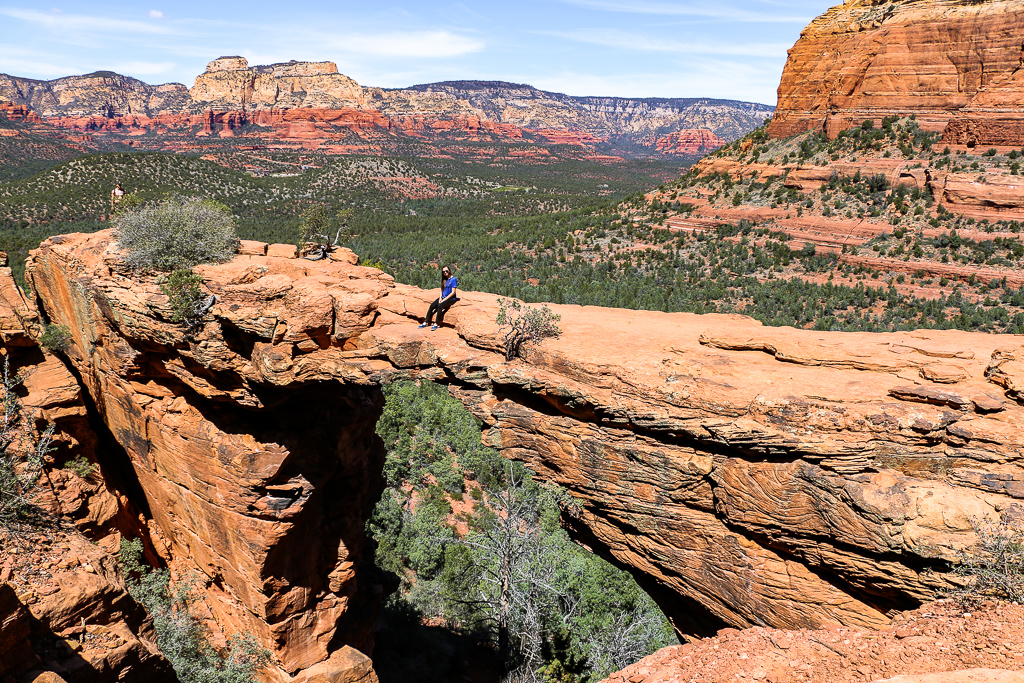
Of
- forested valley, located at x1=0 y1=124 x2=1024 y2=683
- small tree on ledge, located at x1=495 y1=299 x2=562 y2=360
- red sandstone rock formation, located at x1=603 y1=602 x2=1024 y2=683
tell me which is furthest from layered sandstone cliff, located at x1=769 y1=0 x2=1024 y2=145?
red sandstone rock formation, located at x1=603 y1=602 x2=1024 y2=683

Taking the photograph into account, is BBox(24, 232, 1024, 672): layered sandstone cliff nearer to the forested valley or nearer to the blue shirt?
the blue shirt

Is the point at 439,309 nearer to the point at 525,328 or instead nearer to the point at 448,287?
the point at 448,287

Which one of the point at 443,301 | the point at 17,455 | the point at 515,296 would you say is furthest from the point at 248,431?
the point at 515,296

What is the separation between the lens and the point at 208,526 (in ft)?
37.3

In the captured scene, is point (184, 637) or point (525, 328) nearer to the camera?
point (525, 328)

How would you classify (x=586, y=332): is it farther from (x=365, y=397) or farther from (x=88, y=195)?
(x=88, y=195)

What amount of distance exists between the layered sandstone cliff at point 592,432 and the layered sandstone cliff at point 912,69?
40.5 m

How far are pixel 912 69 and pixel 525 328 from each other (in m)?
49.0

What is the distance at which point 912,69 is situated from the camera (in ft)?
133

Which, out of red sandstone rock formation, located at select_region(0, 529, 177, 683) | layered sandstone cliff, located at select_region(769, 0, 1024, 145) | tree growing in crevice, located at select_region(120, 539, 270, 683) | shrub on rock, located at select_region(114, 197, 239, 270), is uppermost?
layered sandstone cliff, located at select_region(769, 0, 1024, 145)

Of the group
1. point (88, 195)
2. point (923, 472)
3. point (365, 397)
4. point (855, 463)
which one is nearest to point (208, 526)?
point (365, 397)

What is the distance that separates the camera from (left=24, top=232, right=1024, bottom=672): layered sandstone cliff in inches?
259

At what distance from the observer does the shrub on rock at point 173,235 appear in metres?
9.93

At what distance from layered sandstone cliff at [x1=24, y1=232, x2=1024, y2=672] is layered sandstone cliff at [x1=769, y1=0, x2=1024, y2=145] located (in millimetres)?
40457
